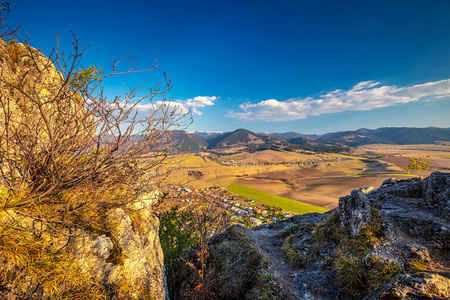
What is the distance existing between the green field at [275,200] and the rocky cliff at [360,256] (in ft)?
165

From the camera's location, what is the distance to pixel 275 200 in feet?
222

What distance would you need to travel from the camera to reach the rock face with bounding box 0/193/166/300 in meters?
2.69

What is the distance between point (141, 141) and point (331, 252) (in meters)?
9.51

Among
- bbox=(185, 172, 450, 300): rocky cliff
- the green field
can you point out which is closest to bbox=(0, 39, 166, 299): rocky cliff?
bbox=(185, 172, 450, 300): rocky cliff

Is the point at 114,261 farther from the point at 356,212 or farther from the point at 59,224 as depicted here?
the point at 356,212

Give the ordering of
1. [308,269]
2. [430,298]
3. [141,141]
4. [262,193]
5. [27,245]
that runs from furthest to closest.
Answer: [262,193]
[308,269]
[141,141]
[430,298]
[27,245]

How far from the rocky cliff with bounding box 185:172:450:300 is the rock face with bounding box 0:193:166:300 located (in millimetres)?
4900

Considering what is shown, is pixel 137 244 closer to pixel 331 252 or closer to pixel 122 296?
pixel 122 296

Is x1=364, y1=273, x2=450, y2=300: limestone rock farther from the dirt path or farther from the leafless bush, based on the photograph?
the leafless bush

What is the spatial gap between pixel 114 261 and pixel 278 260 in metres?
8.95

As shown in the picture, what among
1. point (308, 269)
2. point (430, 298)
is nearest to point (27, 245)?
point (430, 298)

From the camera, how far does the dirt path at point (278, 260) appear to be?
742 cm

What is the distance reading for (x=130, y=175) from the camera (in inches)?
182

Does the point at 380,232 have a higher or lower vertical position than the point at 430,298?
lower
